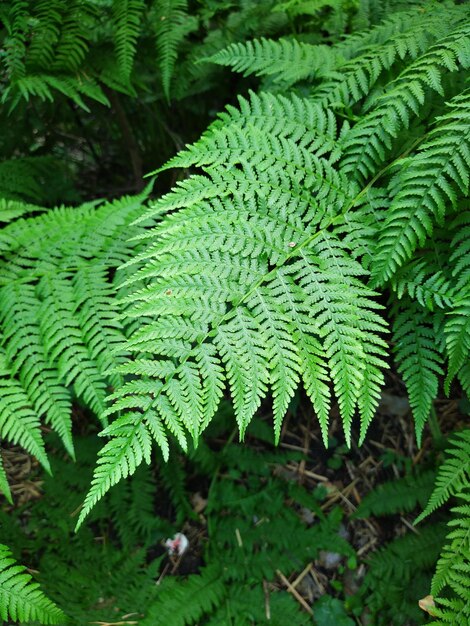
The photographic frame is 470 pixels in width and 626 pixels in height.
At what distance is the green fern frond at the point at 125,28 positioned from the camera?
8.39 feet

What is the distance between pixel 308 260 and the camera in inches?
70.7

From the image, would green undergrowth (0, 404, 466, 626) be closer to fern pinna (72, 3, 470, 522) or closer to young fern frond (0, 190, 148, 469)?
young fern frond (0, 190, 148, 469)

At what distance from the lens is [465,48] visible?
1867mm

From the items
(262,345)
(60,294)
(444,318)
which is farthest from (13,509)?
(444,318)

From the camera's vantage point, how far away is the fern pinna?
1618mm

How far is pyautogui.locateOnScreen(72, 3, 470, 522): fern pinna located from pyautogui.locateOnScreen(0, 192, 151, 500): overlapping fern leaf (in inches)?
10.8

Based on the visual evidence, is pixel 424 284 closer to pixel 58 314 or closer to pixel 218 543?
pixel 58 314

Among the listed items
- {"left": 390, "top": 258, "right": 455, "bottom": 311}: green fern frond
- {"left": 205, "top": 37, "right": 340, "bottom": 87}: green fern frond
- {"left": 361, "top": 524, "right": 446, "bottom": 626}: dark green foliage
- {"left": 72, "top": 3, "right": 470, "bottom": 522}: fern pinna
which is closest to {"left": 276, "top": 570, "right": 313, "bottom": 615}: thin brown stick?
{"left": 361, "top": 524, "right": 446, "bottom": 626}: dark green foliage

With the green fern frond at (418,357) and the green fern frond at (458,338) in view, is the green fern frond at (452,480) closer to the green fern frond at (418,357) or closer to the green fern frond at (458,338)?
the green fern frond at (418,357)

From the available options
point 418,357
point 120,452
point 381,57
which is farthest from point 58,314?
point 381,57

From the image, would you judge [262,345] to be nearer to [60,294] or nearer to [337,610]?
[60,294]

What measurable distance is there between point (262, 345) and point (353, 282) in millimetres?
382

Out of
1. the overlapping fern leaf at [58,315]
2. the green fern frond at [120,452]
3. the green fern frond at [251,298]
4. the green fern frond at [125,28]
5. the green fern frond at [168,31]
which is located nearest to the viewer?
the green fern frond at [120,452]

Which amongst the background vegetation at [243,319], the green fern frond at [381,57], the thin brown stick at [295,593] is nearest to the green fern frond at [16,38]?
the background vegetation at [243,319]
